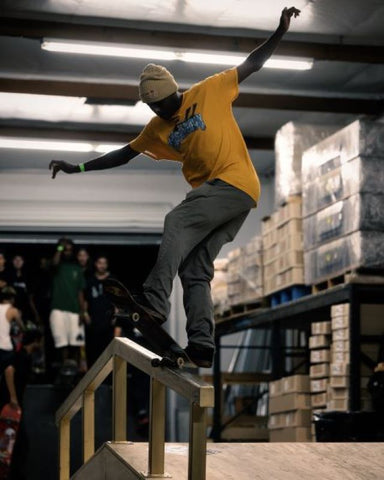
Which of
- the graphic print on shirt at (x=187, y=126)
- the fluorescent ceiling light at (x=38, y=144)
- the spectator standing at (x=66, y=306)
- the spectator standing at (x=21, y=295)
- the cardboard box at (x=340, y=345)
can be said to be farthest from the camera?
the spectator standing at (x=21, y=295)

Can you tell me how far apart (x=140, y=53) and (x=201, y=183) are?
5.67 metres

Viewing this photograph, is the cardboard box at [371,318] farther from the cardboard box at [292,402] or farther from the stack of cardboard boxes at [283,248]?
the cardboard box at [292,402]

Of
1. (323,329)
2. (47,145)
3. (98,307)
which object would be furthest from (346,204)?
(98,307)

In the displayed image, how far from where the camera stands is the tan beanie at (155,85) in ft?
20.4

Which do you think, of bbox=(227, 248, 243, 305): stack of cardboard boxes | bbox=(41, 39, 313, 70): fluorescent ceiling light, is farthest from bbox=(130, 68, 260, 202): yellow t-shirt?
bbox=(227, 248, 243, 305): stack of cardboard boxes

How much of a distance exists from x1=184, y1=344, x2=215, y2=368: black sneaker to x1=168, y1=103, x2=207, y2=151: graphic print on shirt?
4.30 feet

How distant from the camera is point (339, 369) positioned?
454 inches

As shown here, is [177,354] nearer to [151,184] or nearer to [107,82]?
[107,82]

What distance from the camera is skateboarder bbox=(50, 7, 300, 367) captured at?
243 inches

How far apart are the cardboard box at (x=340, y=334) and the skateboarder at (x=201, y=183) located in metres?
5.12

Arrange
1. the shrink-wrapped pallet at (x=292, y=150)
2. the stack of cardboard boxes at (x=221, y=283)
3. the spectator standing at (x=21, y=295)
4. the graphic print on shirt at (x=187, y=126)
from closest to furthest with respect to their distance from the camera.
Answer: the graphic print on shirt at (x=187, y=126), the shrink-wrapped pallet at (x=292, y=150), the stack of cardboard boxes at (x=221, y=283), the spectator standing at (x=21, y=295)

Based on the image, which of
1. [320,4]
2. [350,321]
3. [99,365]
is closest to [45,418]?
[350,321]

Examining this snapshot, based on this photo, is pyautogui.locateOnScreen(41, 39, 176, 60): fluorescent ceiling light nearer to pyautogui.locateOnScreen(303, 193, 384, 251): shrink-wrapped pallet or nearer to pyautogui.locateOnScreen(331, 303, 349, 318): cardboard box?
pyautogui.locateOnScreen(303, 193, 384, 251): shrink-wrapped pallet

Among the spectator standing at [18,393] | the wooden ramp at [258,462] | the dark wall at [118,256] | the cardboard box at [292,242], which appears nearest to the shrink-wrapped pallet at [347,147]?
the cardboard box at [292,242]
